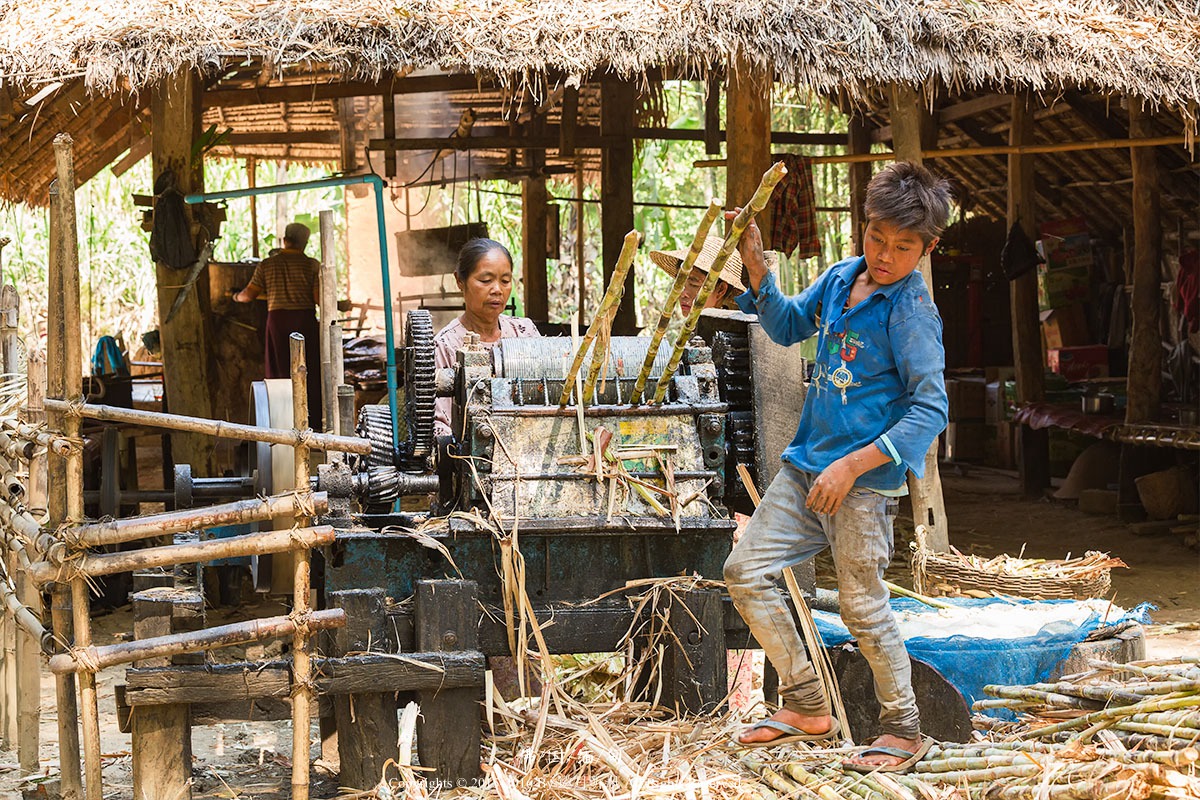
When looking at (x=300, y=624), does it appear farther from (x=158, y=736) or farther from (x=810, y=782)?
(x=810, y=782)

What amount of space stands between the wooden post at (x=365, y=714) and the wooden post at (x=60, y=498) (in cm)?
80

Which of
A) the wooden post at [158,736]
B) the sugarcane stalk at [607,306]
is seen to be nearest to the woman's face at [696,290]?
the sugarcane stalk at [607,306]

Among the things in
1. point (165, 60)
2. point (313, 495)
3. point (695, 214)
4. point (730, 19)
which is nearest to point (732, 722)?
point (313, 495)

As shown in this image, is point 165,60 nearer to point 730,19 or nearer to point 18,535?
point 730,19

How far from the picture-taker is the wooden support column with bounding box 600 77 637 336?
36.7 ft

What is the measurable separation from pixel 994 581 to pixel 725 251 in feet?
10.4

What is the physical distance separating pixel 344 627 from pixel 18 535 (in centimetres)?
126

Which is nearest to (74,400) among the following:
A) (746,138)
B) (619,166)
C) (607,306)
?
(607,306)

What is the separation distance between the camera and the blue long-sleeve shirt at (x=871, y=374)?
3803 mm

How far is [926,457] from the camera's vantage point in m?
7.24

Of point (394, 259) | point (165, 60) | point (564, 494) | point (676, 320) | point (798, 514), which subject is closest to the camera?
point (798, 514)

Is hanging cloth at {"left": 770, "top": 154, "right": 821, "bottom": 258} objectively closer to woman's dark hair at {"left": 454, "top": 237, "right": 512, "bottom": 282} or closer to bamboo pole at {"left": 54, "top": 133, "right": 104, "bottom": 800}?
woman's dark hair at {"left": 454, "top": 237, "right": 512, "bottom": 282}

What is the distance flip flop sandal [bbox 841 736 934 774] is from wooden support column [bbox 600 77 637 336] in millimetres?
7356

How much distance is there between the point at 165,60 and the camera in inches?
294
